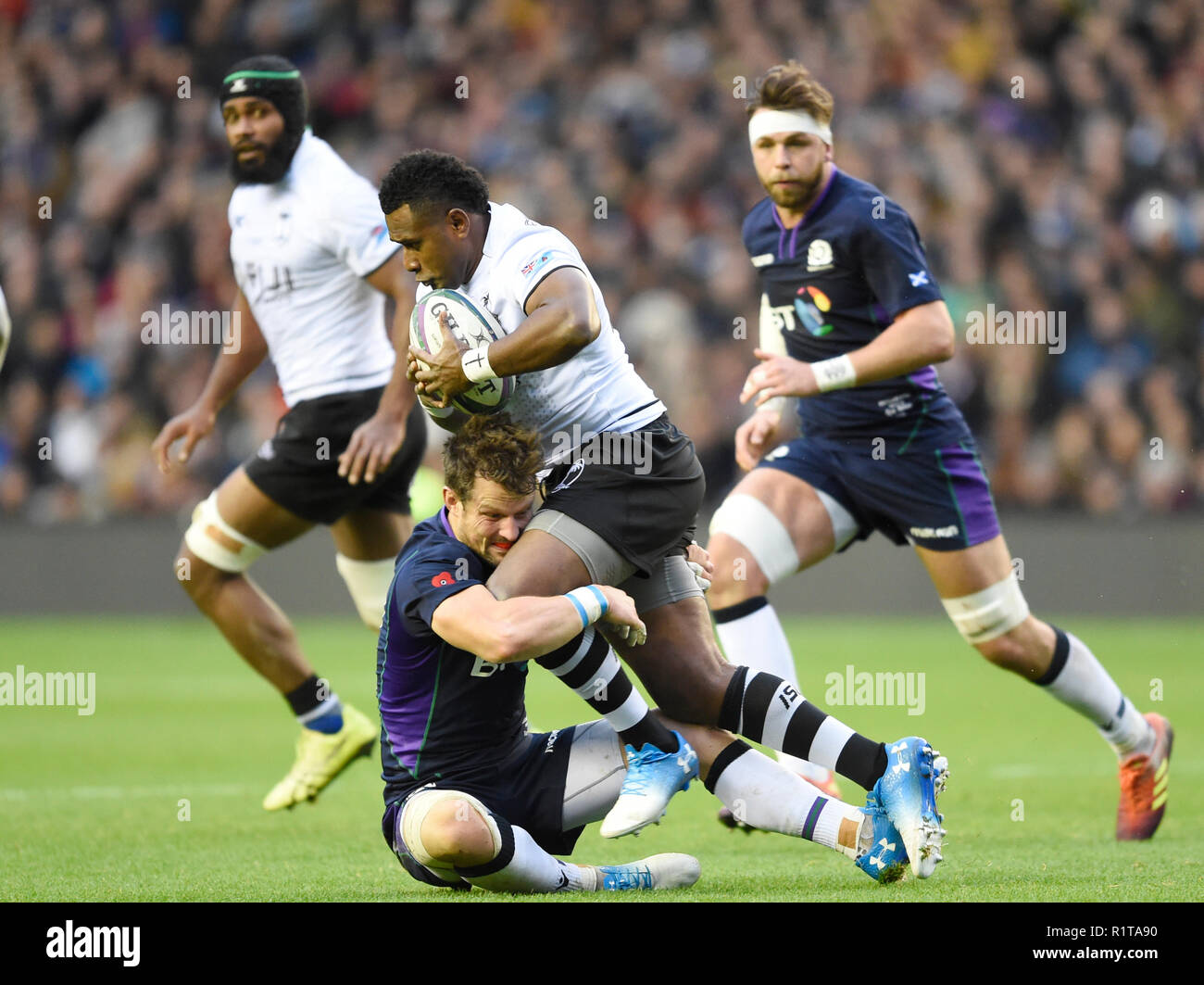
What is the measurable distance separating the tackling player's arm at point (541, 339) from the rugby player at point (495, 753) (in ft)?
0.60

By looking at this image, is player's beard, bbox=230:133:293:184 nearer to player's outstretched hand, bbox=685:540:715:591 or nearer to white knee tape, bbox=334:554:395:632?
white knee tape, bbox=334:554:395:632

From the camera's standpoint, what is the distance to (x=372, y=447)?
684 centimetres

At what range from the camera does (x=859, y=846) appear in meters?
4.96

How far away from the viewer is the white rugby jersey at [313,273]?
7.05 meters

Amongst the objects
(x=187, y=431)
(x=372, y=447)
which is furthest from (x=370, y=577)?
(x=187, y=431)

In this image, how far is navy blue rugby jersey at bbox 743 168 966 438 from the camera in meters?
6.18

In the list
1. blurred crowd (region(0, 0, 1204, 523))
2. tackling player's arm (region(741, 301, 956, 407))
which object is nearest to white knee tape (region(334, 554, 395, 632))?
tackling player's arm (region(741, 301, 956, 407))

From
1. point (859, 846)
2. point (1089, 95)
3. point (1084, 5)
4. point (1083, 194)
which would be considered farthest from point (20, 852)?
point (1084, 5)

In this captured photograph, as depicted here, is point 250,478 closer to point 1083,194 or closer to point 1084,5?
point 1083,194

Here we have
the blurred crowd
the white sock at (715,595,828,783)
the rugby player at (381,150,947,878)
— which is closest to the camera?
the rugby player at (381,150,947,878)

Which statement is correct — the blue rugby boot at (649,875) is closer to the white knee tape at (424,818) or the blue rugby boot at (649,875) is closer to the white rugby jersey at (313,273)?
the white knee tape at (424,818)

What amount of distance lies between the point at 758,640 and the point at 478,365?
7.08 feet

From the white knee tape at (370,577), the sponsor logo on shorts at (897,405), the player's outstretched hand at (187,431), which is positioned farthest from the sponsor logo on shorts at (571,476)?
the player's outstretched hand at (187,431)
